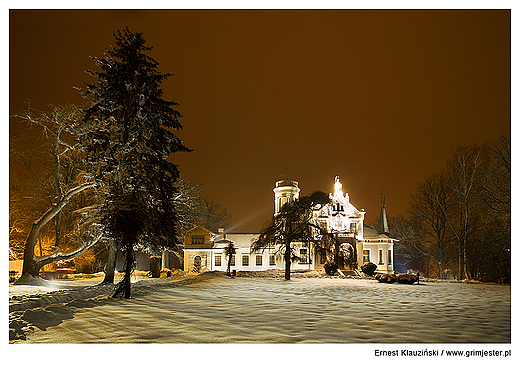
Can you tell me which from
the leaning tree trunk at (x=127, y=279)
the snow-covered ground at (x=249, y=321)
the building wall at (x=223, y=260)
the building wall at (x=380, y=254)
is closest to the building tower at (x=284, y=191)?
the building wall at (x=223, y=260)

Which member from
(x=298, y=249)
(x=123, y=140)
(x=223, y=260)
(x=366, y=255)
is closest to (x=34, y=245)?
(x=123, y=140)

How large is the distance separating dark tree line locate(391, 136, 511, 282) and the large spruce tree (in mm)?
21954

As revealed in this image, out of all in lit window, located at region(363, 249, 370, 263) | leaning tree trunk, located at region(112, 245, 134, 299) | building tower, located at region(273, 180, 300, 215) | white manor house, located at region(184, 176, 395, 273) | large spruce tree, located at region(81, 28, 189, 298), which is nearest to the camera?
leaning tree trunk, located at region(112, 245, 134, 299)

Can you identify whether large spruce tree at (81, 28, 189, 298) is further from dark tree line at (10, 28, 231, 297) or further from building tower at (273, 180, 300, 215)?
building tower at (273, 180, 300, 215)

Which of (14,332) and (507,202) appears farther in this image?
(507,202)

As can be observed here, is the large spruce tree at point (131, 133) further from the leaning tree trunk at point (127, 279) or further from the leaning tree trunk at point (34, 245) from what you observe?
the leaning tree trunk at point (127, 279)

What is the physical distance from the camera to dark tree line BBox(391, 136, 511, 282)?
27781mm

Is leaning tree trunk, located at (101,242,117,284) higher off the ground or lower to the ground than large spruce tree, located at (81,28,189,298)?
lower

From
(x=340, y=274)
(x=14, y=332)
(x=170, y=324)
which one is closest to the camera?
(x=14, y=332)

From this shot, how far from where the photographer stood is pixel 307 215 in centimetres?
2973

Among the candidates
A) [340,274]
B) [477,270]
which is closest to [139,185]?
[340,274]

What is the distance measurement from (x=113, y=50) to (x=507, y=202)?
26.3 m

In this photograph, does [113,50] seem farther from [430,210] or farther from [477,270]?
[430,210]

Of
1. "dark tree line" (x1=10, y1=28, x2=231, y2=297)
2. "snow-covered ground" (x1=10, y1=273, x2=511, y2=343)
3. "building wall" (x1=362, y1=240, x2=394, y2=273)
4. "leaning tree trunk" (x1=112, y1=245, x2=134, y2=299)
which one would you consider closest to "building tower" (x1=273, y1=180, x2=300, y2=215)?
"building wall" (x1=362, y1=240, x2=394, y2=273)
